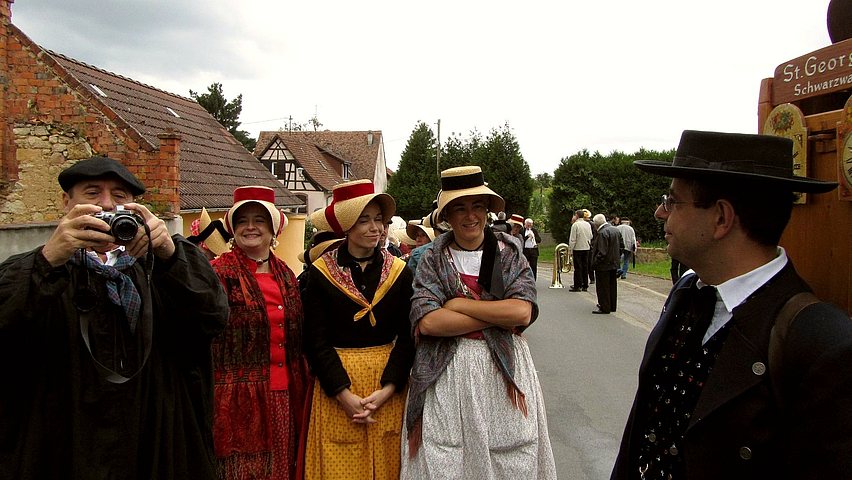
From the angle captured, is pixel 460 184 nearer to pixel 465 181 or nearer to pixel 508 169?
pixel 465 181

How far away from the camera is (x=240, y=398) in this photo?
3.23 meters

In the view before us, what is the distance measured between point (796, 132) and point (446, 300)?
1.74 metres

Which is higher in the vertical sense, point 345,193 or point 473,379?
point 345,193

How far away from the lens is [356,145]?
54.7m

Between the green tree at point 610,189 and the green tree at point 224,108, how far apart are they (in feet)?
92.2

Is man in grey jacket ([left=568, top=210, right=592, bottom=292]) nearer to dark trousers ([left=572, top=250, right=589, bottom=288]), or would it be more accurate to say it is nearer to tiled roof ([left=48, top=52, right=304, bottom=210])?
dark trousers ([left=572, top=250, right=589, bottom=288])

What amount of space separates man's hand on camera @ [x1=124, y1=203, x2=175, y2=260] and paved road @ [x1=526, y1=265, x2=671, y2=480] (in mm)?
3368

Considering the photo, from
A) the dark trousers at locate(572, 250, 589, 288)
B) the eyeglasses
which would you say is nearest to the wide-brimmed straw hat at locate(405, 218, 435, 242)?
the eyeglasses

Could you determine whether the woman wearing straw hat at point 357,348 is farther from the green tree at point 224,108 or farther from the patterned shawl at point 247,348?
the green tree at point 224,108

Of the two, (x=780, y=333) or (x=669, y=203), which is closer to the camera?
(x=780, y=333)

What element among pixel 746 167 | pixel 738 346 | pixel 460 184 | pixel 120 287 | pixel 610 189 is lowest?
pixel 738 346

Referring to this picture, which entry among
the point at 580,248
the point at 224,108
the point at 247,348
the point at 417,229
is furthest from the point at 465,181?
the point at 224,108

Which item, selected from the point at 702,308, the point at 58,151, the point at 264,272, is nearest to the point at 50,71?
the point at 58,151

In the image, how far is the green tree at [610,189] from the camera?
28375 millimetres
